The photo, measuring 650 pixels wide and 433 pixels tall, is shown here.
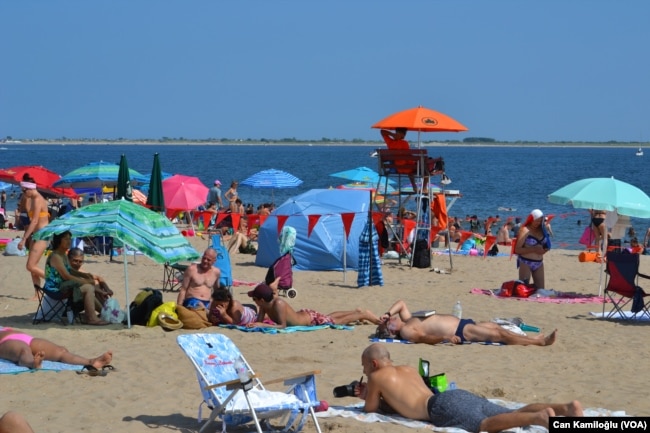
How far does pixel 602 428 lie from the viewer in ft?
18.8

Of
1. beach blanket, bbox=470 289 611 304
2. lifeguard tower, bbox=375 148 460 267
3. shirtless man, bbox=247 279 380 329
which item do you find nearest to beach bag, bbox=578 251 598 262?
lifeguard tower, bbox=375 148 460 267

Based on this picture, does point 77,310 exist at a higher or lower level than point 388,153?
lower

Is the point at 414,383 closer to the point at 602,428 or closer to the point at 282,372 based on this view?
the point at 602,428

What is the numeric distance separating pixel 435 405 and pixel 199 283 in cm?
457

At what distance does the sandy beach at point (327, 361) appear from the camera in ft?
23.2

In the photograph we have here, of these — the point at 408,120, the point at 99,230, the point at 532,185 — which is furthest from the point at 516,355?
the point at 532,185

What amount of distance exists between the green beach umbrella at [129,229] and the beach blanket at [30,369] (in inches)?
68.2

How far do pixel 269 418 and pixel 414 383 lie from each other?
1.03 meters

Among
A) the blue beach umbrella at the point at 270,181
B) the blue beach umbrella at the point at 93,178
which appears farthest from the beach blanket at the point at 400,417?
the blue beach umbrella at the point at 270,181

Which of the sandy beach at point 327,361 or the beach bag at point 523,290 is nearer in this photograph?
the sandy beach at point 327,361

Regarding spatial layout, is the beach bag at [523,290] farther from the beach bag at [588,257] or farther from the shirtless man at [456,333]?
the beach bag at [588,257]

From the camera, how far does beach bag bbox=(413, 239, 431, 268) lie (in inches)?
652

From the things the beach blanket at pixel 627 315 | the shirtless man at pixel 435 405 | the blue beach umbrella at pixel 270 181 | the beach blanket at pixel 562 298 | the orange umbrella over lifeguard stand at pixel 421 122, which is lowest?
the beach blanket at pixel 562 298

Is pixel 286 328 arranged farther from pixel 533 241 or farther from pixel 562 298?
pixel 562 298
